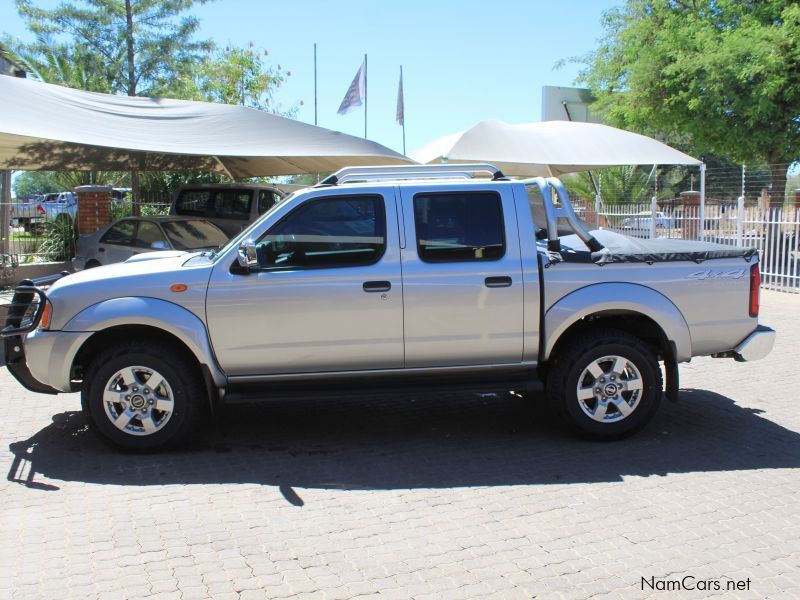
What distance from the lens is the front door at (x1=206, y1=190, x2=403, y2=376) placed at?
5570 millimetres

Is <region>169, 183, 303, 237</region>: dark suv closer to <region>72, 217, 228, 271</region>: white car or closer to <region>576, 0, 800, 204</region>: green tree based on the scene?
<region>72, 217, 228, 271</region>: white car

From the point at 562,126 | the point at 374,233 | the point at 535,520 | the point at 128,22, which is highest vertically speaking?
the point at 128,22

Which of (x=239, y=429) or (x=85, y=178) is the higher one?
(x=85, y=178)

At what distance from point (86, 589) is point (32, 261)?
1544 centimetres

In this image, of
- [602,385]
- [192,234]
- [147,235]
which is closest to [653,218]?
[192,234]

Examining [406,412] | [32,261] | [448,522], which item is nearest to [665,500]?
[448,522]

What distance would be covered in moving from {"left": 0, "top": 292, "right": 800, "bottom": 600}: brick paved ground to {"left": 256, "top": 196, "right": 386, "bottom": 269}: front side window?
142 cm

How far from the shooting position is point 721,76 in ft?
58.7

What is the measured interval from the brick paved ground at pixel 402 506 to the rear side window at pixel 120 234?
266 inches

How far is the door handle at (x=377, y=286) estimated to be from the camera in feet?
18.4

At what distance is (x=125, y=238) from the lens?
13367mm

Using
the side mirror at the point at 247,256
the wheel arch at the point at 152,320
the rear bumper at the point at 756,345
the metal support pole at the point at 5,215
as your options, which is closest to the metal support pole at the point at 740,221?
the rear bumper at the point at 756,345

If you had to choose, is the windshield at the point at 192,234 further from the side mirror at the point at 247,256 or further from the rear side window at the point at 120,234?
the side mirror at the point at 247,256

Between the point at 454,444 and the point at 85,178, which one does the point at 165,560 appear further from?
the point at 85,178
